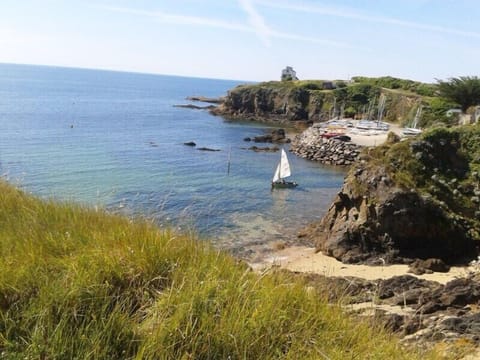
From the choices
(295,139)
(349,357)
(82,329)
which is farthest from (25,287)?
(295,139)

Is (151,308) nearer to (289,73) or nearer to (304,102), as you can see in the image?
(304,102)

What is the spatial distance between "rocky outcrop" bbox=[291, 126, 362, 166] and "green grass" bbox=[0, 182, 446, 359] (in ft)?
151

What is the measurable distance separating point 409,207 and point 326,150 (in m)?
32.3

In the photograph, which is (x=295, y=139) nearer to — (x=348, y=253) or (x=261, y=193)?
(x=261, y=193)

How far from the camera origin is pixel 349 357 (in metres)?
3.13

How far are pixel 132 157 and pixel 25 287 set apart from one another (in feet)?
139

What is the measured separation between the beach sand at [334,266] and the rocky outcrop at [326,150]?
29.4 meters

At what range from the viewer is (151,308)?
343cm

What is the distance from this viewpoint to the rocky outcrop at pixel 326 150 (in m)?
49.1

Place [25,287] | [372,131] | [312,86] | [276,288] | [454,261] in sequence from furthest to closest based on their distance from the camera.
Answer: [312,86] → [372,131] → [454,261] → [276,288] → [25,287]

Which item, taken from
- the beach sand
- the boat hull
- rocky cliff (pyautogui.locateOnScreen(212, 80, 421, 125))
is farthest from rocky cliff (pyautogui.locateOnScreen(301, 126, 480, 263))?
rocky cliff (pyautogui.locateOnScreen(212, 80, 421, 125))

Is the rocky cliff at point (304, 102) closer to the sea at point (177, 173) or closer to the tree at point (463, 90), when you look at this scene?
the tree at point (463, 90)

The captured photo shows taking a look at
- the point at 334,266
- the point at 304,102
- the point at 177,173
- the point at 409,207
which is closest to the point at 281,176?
the point at 177,173

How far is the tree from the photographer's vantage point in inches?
2274
